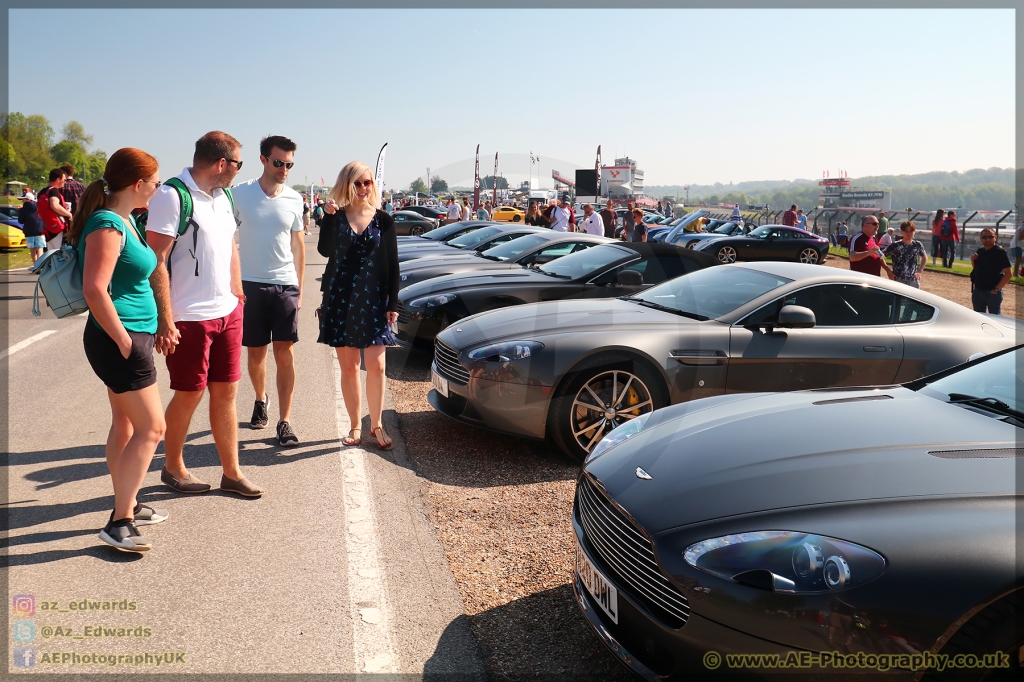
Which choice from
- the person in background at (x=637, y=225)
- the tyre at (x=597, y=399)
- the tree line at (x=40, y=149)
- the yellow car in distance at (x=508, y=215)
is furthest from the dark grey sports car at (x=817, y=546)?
the tree line at (x=40, y=149)

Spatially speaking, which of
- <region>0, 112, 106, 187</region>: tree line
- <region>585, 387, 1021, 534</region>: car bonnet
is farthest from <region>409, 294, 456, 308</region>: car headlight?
<region>0, 112, 106, 187</region>: tree line

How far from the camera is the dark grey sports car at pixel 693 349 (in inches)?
185

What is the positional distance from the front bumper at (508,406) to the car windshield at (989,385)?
220 centimetres

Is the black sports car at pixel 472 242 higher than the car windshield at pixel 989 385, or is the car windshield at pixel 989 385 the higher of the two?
the black sports car at pixel 472 242

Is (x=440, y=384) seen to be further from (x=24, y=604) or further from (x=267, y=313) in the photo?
(x=24, y=604)

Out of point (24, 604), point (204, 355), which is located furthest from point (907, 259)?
point (24, 604)

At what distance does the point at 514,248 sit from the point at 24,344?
6.13 m

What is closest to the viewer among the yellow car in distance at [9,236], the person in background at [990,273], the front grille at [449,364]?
the front grille at [449,364]

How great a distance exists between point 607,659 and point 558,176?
23.1ft

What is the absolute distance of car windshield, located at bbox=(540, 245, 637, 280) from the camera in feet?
24.2

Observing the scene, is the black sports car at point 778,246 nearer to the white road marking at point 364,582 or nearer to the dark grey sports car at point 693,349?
the dark grey sports car at point 693,349

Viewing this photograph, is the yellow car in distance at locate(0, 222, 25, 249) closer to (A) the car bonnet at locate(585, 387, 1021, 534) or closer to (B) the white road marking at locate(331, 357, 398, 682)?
(B) the white road marking at locate(331, 357, 398, 682)

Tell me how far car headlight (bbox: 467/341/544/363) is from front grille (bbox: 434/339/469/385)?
0.14m

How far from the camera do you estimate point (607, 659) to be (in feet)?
8.92
